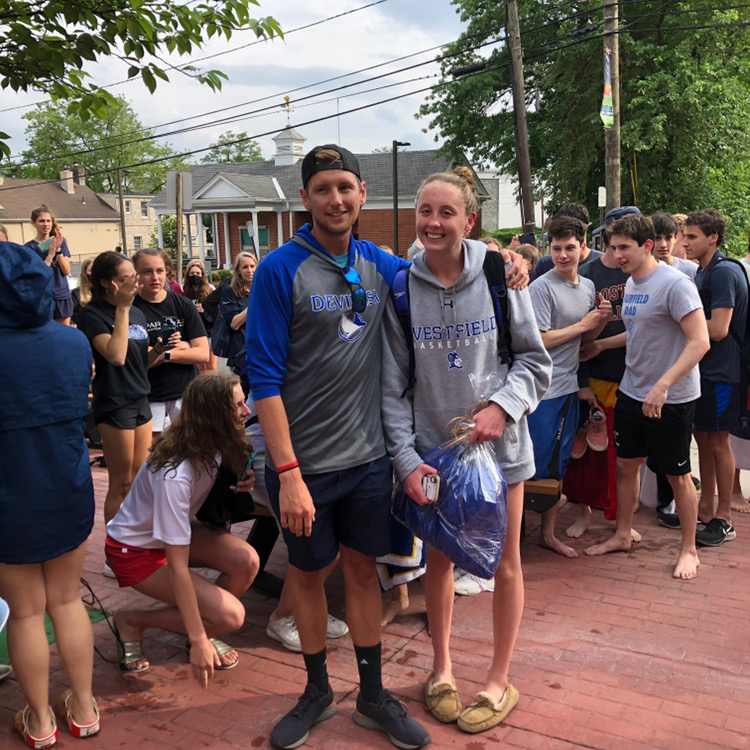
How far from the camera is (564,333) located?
4.43 meters

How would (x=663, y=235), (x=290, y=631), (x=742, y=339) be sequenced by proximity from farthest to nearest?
(x=663, y=235) < (x=742, y=339) < (x=290, y=631)

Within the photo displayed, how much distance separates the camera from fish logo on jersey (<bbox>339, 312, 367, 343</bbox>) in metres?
2.74

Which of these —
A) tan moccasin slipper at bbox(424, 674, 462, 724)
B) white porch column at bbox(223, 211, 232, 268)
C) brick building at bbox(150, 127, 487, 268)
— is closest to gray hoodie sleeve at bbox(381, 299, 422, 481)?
tan moccasin slipper at bbox(424, 674, 462, 724)

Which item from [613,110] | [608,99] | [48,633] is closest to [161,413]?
[48,633]

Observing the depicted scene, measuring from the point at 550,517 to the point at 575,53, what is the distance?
21.8 metres

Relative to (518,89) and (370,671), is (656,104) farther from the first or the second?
(370,671)

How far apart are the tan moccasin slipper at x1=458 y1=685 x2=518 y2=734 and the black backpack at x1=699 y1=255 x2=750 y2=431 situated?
9.93ft

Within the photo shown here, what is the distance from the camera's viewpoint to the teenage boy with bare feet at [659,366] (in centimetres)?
418

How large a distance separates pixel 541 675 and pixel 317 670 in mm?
1046

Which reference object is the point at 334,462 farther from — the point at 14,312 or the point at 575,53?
the point at 575,53

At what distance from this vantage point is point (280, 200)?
39438 mm

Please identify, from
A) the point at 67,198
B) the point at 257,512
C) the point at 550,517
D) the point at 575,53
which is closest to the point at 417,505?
the point at 257,512

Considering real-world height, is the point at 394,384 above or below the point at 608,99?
below

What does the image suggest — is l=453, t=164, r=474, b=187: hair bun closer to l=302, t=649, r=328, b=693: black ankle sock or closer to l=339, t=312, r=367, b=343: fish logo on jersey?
l=339, t=312, r=367, b=343: fish logo on jersey
